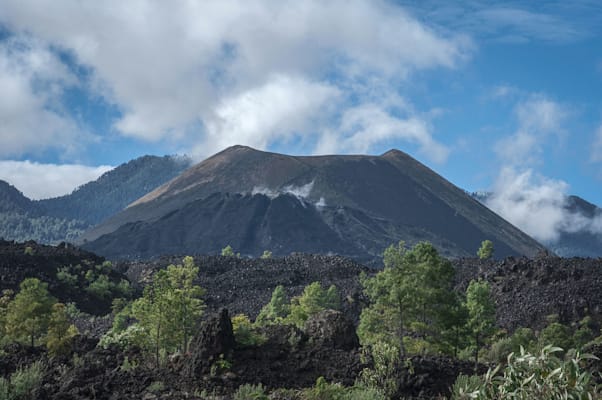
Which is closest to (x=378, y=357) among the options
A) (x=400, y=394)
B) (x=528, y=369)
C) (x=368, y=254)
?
(x=400, y=394)

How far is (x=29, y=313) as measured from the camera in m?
31.7

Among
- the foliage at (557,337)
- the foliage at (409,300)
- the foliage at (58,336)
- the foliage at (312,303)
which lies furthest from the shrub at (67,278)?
the foliage at (557,337)

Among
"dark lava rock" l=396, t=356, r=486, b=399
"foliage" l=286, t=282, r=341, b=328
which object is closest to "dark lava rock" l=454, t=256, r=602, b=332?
"foliage" l=286, t=282, r=341, b=328

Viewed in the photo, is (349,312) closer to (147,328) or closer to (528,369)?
(147,328)

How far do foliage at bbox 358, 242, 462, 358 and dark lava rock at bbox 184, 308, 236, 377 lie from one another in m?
10.3

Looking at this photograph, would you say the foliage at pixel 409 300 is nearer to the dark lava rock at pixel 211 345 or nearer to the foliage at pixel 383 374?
the dark lava rock at pixel 211 345

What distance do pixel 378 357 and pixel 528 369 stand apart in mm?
8099

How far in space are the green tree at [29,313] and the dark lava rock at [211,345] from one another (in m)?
14.5

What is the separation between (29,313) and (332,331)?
53.8 feet

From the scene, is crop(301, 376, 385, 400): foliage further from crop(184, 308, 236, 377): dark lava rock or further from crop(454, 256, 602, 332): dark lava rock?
crop(454, 256, 602, 332): dark lava rock

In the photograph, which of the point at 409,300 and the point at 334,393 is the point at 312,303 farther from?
the point at 334,393

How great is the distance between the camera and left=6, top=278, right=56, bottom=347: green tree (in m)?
31.5

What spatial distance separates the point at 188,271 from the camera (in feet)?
99.6

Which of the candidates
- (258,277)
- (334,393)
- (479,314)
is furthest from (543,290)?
(334,393)
